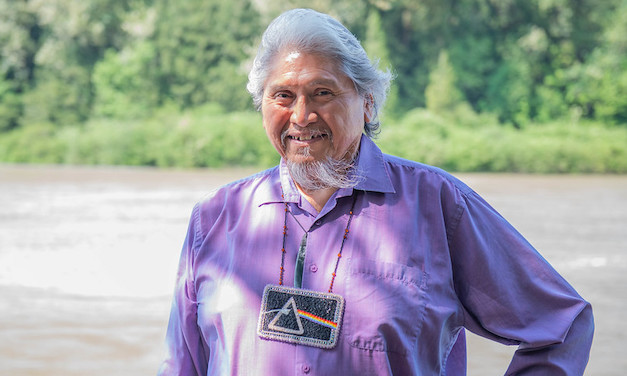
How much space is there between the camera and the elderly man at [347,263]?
1.75 meters

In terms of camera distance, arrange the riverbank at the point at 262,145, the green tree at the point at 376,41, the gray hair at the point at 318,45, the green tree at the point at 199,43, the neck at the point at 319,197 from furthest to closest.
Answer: the green tree at the point at 199,43 < the green tree at the point at 376,41 < the riverbank at the point at 262,145 < the neck at the point at 319,197 < the gray hair at the point at 318,45

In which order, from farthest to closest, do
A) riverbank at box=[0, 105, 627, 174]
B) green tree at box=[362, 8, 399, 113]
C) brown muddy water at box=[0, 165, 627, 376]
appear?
green tree at box=[362, 8, 399, 113], riverbank at box=[0, 105, 627, 174], brown muddy water at box=[0, 165, 627, 376]

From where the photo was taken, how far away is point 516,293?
1792 millimetres

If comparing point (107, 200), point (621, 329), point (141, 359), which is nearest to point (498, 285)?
point (141, 359)

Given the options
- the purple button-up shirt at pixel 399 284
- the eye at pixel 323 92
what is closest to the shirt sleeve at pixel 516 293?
the purple button-up shirt at pixel 399 284

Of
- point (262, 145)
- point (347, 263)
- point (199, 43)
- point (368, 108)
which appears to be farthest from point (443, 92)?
point (347, 263)

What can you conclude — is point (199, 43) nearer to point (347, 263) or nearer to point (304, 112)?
point (304, 112)

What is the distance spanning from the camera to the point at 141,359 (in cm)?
542

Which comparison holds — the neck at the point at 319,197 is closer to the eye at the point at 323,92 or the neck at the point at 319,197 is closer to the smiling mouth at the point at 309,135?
the smiling mouth at the point at 309,135

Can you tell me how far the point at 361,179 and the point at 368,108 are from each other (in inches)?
9.4

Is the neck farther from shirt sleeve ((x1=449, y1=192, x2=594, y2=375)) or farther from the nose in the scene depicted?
shirt sleeve ((x1=449, y1=192, x2=594, y2=375))

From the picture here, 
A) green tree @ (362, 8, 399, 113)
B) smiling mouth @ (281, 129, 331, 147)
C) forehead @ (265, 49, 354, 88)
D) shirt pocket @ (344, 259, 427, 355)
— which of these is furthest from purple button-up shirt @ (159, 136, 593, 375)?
green tree @ (362, 8, 399, 113)

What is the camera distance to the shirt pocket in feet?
5.65

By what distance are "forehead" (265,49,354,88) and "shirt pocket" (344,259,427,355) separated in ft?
1.42
